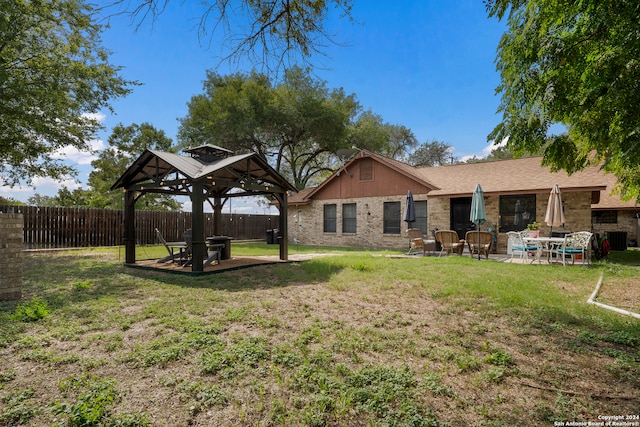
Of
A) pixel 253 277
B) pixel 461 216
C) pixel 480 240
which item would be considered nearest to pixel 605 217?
pixel 461 216

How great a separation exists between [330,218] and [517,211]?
31.2ft

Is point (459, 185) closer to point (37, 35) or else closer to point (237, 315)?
point (237, 315)

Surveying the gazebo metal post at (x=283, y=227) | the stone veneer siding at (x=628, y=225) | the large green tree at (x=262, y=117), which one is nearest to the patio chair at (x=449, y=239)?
the gazebo metal post at (x=283, y=227)

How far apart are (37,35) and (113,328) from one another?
1281 cm

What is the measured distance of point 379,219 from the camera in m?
17.2

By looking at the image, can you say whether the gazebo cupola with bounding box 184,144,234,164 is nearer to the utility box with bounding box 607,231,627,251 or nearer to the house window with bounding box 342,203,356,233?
the house window with bounding box 342,203,356,233

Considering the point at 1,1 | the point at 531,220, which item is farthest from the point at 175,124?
the point at 531,220

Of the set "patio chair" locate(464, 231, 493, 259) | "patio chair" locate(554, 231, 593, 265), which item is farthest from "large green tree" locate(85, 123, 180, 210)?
"patio chair" locate(554, 231, 593, 265)

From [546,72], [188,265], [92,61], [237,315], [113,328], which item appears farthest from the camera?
[92,61]

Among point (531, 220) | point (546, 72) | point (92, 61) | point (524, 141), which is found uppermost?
point (92, 61)

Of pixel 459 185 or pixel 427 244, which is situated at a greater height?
pixel 459 185

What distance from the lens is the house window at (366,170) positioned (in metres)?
17.7

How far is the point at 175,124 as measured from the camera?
1051 inches

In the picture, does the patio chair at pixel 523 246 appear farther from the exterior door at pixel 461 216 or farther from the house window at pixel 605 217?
the house window at pixel 605 217
